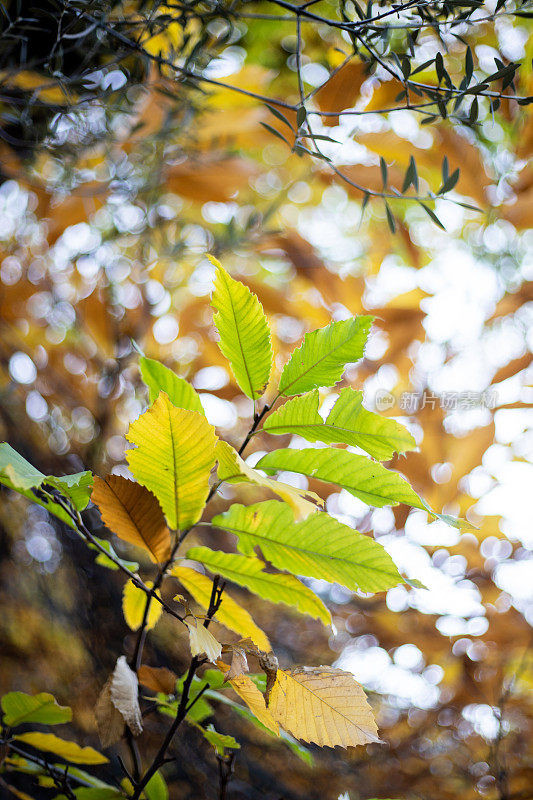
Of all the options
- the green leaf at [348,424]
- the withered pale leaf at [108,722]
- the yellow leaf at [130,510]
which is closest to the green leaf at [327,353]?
the green leaf at [348,424]

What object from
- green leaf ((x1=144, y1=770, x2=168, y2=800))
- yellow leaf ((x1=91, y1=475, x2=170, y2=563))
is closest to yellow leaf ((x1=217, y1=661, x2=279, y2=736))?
yellow leaf ((x1=91, y1=475, x2=170, y2=563))

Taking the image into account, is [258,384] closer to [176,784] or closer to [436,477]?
[436,477]

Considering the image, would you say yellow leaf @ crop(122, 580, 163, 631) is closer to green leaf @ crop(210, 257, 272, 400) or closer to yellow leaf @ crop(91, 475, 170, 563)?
yellow leaf @ crop(91, 475, 170, 563)

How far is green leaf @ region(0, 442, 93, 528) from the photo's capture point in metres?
0.29

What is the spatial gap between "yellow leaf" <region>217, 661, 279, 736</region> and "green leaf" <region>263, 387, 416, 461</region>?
176 millimetres

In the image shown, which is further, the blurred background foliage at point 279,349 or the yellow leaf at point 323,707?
the blurred background foliage at point 279,349

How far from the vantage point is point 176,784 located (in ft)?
3.18

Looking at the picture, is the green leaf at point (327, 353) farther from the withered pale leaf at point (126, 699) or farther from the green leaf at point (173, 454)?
the withered pale leaf at point (126, 699)

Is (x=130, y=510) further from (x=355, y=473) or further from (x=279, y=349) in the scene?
(x=279, y=349)

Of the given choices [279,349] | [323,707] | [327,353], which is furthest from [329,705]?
[279,349]

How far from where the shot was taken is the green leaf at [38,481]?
29 cm

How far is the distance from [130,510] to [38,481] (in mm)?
88

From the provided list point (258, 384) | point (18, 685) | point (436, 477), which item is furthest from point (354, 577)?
point (18, 685)

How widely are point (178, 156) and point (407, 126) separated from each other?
1.73 ft
